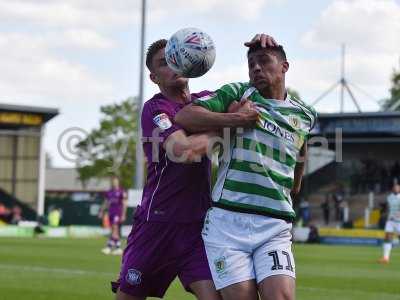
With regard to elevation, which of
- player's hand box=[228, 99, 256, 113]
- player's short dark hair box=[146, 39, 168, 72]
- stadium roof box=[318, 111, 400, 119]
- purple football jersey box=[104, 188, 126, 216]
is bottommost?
purple football jersey box=[104, 188, 126, 216]

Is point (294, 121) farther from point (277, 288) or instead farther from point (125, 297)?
point (125, 297)

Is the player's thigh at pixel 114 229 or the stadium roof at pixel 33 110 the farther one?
the stadium roof at pixel 33 110

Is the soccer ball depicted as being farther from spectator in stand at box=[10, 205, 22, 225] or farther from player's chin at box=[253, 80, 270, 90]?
spectator in stand at box=[10, 205, 22, 225]

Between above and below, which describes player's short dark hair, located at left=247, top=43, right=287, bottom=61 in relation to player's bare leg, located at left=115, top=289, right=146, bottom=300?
above

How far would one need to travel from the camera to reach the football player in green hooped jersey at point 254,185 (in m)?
5.86

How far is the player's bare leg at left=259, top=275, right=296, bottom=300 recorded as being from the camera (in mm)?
5703

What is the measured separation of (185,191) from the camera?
6.72 metres

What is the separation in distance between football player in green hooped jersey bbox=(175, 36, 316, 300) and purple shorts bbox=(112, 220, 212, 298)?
2.13ft

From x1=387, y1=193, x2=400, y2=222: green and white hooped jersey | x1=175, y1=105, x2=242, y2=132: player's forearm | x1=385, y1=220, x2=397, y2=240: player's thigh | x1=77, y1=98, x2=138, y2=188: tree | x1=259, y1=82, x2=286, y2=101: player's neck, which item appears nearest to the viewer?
x1=175, y1=105, x2=242, y2=132: player's forearm

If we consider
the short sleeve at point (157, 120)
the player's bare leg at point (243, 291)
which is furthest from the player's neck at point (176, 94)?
the player's bare leg at point (243, 291)

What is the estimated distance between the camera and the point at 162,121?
6.46 m

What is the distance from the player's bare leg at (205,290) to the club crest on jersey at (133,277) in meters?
0.49

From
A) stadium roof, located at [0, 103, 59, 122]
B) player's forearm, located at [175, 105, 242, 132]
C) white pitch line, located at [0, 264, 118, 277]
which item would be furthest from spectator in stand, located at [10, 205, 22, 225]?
player's forearm, located at [175, 105, 242, 132]

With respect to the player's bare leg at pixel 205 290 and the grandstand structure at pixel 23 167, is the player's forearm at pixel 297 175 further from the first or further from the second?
the grandstand structure at pixel 23 167
